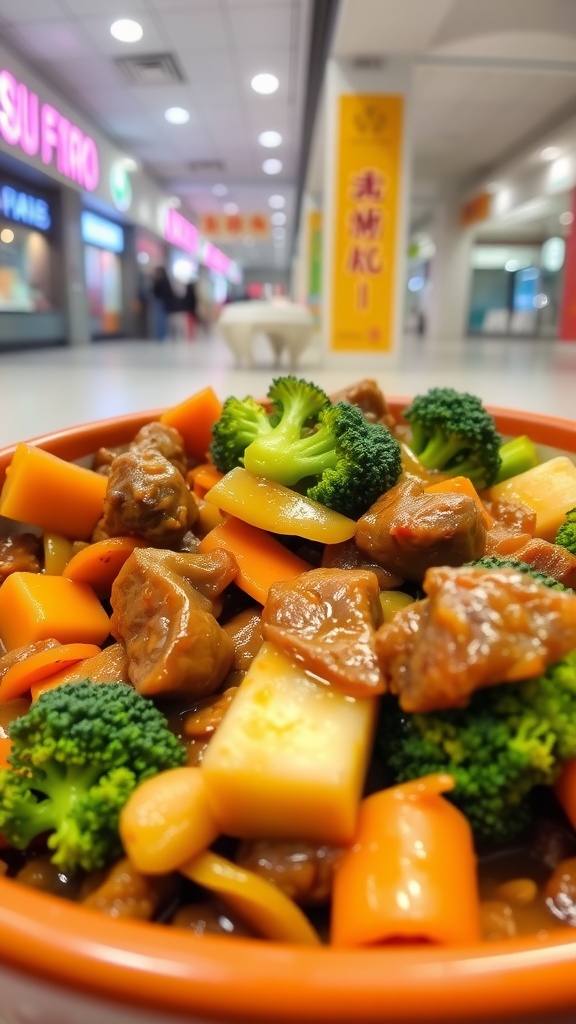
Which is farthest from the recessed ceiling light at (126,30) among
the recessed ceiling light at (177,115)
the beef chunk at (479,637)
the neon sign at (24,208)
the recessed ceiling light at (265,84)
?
the beef chunk at (479,637)

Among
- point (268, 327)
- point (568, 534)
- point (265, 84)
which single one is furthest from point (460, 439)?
point (265, 84)

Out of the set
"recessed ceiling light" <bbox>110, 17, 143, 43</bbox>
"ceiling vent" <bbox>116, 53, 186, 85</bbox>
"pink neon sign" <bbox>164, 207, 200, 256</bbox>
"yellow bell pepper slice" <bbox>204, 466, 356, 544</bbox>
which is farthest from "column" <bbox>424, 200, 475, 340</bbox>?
"yellow bell pepper slice" <bbox>204, 466, 356, 544</bbox>

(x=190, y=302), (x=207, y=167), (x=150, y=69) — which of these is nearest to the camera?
(x=150, y=69)

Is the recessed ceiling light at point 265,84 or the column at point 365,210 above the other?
the recessed ceiling light at point 265,84

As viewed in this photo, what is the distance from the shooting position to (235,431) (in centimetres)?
129

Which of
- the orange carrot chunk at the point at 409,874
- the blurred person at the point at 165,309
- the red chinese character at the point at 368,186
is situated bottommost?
the orange carrot chunk at the point at 409,874

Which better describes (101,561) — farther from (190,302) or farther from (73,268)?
(190,302)

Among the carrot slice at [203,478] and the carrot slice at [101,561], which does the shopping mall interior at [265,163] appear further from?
the carrot slice at [101,561]

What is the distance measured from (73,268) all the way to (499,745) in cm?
1145

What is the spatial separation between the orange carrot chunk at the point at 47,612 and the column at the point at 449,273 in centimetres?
1589

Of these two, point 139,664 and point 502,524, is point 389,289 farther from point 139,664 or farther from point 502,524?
point 139,664

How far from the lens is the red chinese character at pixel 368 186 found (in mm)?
6793

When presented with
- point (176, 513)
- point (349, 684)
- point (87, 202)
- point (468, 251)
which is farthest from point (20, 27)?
point (468, 251)

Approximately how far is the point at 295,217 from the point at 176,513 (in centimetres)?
1877
